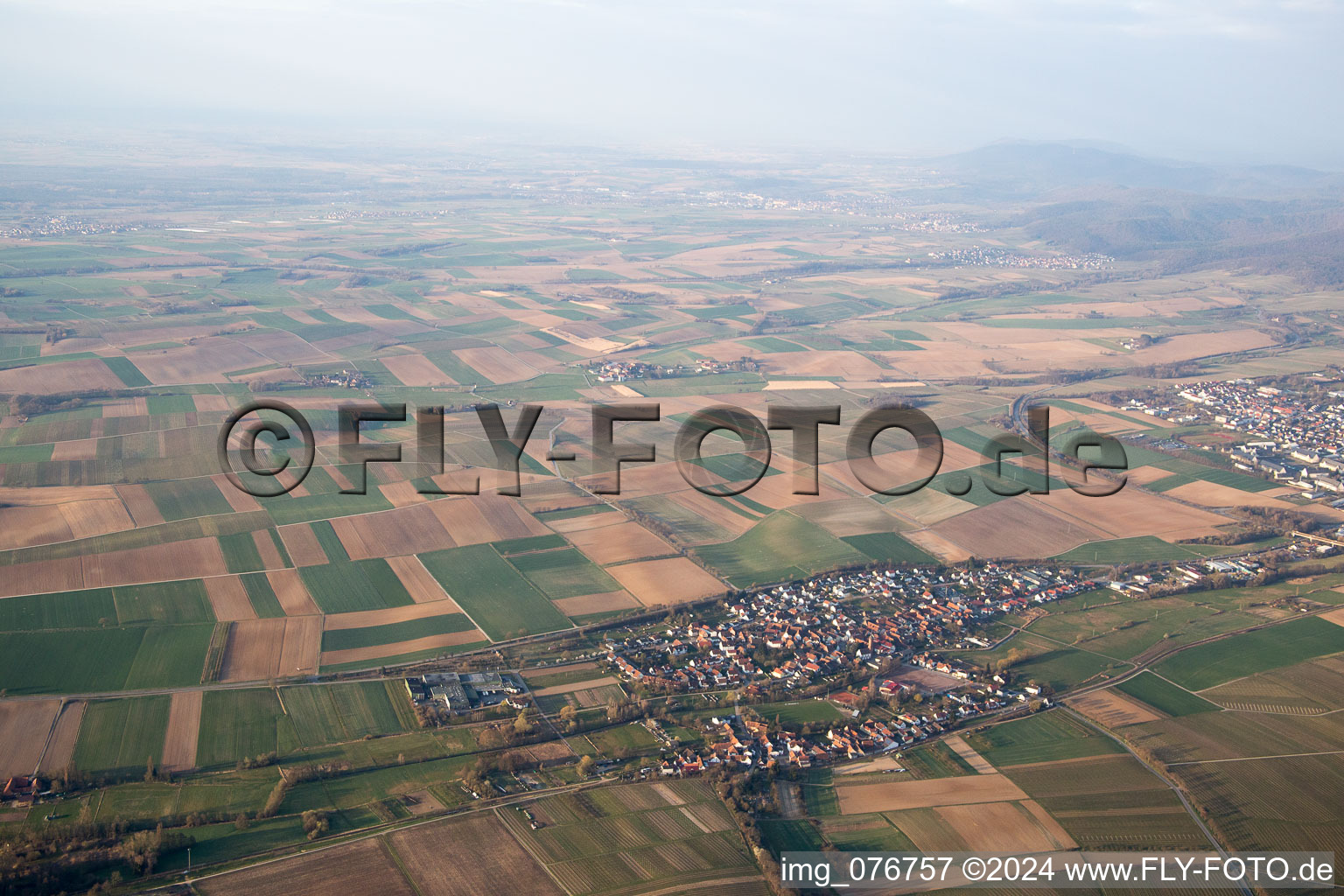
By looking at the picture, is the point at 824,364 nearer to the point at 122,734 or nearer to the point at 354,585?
the point at 354,585

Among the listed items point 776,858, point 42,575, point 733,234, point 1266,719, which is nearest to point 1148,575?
point 1266,719

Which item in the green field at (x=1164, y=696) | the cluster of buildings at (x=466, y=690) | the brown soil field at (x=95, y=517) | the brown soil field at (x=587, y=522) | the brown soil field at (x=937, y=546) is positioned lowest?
the green field at (x=1164, y=696)

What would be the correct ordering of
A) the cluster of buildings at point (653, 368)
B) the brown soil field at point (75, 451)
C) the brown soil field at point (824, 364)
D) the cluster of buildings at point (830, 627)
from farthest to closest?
the brown soil field at point (824, 364), the cluster of buildings at point (653, 368), the brown soil field at point (75, 451), the cluster of buildings at point (830, 627)

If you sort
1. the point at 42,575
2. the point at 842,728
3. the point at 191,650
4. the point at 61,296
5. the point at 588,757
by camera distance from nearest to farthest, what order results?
the point at 588,757 < the point at 842,728 < the point at 191,650 < the point at 42,575 < the point at 61,296

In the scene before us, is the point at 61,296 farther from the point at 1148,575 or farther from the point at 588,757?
the point at 1148,575

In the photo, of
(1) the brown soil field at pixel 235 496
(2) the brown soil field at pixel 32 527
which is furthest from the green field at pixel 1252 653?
(2) the brown soil field at pixel 32 527

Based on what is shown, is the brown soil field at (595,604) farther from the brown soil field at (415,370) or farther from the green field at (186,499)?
the brown soil field at (415,370)

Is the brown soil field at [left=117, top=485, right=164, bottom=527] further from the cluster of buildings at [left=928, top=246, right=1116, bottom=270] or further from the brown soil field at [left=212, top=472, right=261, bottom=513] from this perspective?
the cluster of buildings at [left=928, top=246, right=1116, bottom=270]
